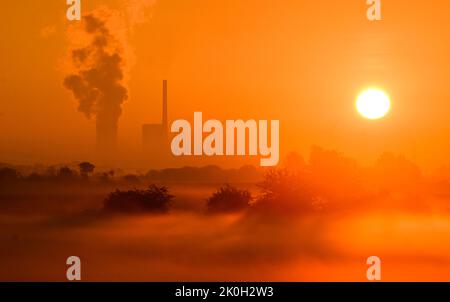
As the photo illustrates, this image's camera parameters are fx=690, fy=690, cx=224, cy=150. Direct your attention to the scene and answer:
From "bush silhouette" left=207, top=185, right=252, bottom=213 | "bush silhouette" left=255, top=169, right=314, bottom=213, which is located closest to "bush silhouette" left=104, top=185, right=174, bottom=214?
"bush silhouette" left=207, top=185, right=252, bottom=213

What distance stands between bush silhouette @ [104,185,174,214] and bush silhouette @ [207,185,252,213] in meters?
0.32

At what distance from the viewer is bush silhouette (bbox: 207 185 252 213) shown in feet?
16.8

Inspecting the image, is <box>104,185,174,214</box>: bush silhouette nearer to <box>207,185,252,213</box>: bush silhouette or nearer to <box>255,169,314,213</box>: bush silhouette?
<box>207,185,252,213</box>: bush silhouette

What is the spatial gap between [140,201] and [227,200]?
2.11 feet

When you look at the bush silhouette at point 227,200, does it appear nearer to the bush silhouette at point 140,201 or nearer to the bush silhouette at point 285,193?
the bush silhouette at point 285,193

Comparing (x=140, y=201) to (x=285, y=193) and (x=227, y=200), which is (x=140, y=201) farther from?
(x=285, y=193)

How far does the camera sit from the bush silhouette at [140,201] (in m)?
5.07

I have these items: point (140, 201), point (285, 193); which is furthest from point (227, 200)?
point (140, 201)

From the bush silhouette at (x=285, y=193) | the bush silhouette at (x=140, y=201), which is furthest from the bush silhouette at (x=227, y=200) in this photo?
the bush silhouette at (x=140, y=201)

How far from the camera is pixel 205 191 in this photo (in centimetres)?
517

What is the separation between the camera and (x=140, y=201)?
5.09 metres

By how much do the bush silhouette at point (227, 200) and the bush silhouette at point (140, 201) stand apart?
318mm

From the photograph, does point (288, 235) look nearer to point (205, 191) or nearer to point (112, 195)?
point (205, 191)
